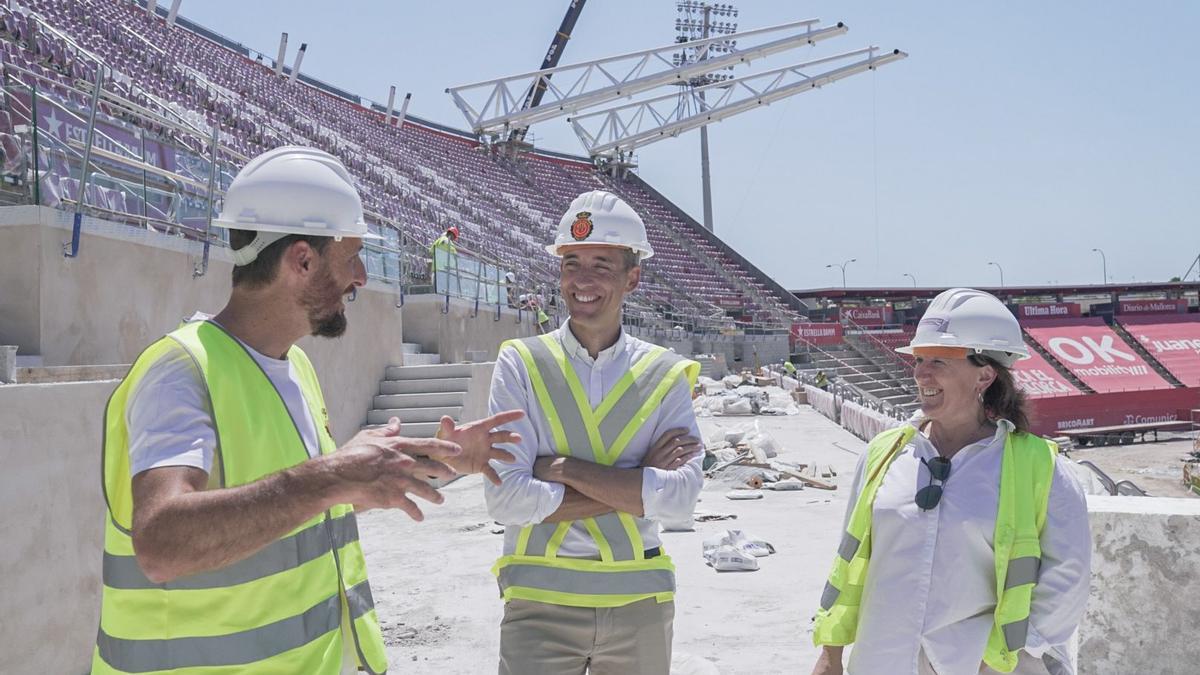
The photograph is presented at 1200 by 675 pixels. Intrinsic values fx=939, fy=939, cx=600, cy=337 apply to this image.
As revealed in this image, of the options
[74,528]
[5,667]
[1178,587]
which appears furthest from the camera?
[74,528]

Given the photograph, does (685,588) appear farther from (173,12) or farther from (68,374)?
(173,12)

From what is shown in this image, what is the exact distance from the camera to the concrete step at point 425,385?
11634mm

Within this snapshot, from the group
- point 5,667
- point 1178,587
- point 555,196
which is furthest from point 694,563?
point 555,196

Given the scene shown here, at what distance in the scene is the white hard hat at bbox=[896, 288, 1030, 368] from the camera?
2.64 m

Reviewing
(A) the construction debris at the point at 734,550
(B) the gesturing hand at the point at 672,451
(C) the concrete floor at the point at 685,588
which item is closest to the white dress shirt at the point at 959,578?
(B) the gesturing hand at the point at 672,451

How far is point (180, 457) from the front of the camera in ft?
5.36

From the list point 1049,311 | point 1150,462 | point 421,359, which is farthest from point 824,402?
point 1049,311

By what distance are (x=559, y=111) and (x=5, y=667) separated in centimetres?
3758

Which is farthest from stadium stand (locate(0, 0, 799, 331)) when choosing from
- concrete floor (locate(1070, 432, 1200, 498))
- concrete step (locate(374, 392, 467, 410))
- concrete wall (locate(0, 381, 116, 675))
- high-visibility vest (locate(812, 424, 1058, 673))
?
concrete floor (locate(1070, 432, 1200, 498))

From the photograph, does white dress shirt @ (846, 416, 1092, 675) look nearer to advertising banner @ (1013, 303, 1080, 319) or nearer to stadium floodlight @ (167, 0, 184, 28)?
stadium floodlight @ (167, 0, 184, 28)

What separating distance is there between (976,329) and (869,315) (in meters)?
43.6

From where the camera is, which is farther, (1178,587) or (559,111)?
(559,111)

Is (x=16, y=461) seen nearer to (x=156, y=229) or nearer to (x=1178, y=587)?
(x=156, y=229)

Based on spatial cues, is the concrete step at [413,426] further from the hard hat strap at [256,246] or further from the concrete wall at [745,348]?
the concrete wall at [745,348]
